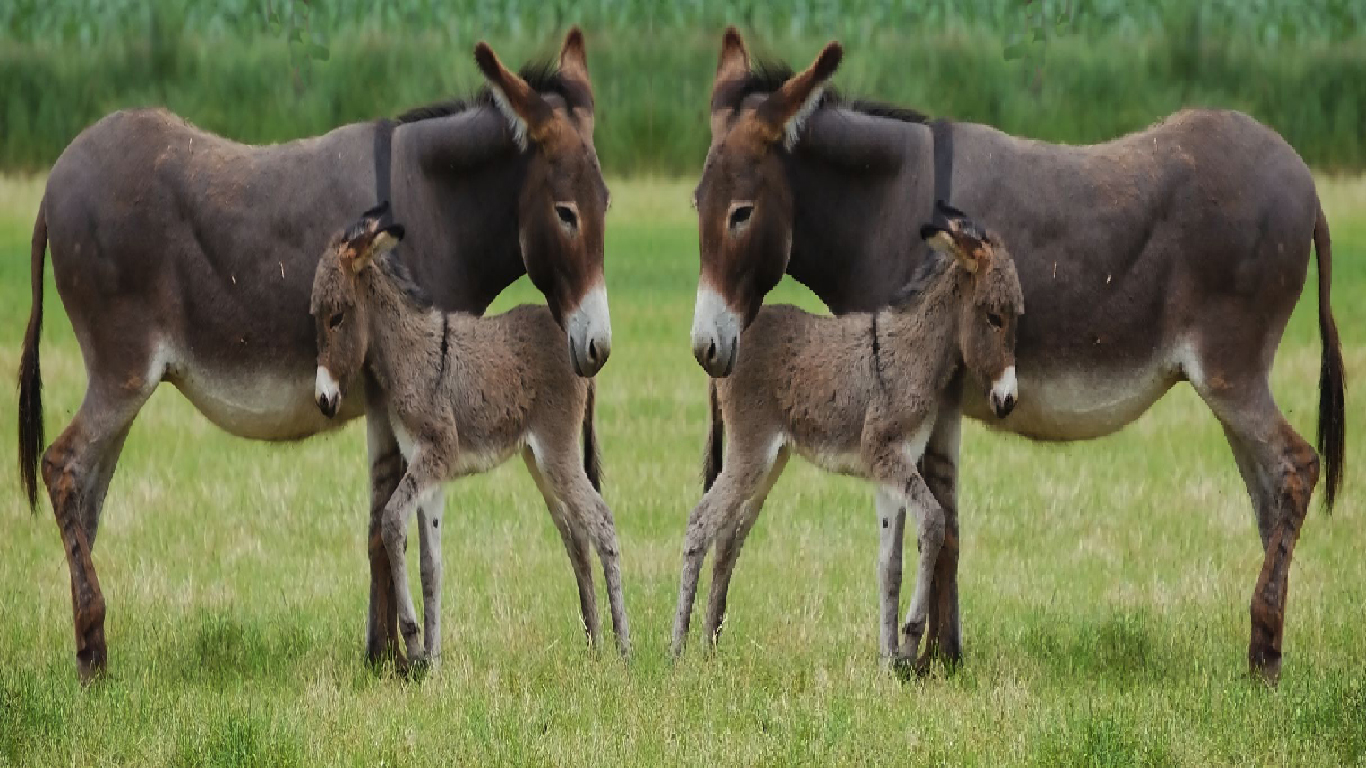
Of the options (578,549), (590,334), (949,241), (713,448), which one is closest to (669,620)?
(713,448)

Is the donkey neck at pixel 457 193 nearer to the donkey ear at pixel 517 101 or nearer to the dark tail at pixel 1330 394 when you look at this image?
the donkey ear at pixel 517 101

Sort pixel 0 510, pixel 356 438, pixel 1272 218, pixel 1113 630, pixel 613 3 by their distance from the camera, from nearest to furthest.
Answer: pixel 1272 218 < pixel 1113 630 < pixel 0 510 < pixel 356 438 < pixel 613 3

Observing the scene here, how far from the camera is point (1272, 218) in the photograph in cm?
845

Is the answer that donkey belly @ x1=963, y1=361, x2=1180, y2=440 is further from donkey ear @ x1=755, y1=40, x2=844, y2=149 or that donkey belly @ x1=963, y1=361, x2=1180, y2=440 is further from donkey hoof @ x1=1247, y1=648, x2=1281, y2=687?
donkey ear @ x1=755, y1=40, x2=844, y2=149

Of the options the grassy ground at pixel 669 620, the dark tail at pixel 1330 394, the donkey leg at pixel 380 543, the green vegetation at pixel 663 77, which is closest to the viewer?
the grassy ground at pixel 669 620

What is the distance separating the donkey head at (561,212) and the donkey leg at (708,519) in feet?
2.34

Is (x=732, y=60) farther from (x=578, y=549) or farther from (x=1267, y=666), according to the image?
(x=1267, y=666)

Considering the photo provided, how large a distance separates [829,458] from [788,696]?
1.02 meters

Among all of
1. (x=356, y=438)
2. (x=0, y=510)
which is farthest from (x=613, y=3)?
(x=0, y=510)

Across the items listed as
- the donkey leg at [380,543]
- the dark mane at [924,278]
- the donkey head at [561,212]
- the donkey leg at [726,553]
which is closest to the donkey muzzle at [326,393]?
the donkey leg at [380,543]

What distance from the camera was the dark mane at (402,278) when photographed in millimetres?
8375

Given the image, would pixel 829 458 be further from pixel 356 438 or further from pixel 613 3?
pixel 613 3

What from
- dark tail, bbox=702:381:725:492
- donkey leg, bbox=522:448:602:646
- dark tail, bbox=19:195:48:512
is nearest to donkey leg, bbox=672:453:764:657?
donkey leg, bbox=522:448:602:646

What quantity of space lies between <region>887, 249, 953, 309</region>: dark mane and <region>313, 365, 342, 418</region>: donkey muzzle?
91.7 inches
